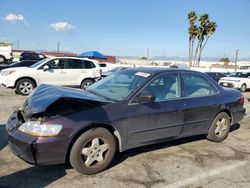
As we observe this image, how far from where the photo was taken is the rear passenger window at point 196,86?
4.79 metres

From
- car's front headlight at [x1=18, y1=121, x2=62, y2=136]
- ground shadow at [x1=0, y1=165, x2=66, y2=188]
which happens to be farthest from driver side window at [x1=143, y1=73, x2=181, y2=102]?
ground shadow at [x1=0, y1=165, x2=66, y2=188]

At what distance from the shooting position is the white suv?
33.6 feet

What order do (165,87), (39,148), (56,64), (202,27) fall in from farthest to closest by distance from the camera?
(202,27) < (56,64) < (165,87) < (39,148)

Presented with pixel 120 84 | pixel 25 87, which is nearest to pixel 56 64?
pixel 25 87

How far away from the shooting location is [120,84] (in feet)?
15.1

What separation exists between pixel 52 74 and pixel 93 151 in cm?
767

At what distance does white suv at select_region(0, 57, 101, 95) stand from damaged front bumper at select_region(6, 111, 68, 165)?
7.37 meters

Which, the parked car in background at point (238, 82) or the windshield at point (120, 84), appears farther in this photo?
the parked car in background at point (238, 82)

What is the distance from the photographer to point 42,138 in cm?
327

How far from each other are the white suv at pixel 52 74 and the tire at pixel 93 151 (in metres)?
7.54

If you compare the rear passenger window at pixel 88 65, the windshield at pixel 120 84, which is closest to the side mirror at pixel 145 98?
the windshield at pixel 120 84

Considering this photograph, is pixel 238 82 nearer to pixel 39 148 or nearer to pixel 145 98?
pixel 145 98

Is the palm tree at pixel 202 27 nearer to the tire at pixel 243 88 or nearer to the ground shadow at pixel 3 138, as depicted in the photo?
the tire at pixel 243 88

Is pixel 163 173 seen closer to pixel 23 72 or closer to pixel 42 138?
pixel 42 138
